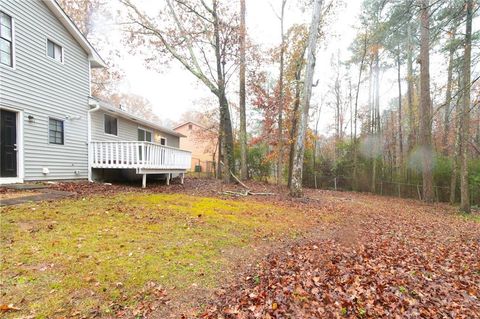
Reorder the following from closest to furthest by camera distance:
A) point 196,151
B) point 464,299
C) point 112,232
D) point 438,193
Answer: point 464,299
point 112,232
point 438,193
point 196,151

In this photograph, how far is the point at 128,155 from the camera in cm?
1005

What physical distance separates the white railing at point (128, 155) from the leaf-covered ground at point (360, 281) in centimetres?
749

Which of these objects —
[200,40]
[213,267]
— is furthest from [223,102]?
→ [213,267]

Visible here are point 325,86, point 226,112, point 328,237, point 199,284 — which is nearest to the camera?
point 199,284

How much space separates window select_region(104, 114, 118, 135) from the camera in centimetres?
1230

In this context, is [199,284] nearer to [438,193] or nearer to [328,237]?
[328,237]

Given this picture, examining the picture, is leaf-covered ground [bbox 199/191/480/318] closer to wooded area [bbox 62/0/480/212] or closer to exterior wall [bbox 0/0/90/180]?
wooded area [bbox 62/0/480/212]

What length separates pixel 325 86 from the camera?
81.7 feet

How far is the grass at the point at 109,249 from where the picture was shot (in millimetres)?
2551

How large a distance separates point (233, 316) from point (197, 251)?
147cm

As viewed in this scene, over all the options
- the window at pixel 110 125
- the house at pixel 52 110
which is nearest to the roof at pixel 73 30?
the house at pixel 52 110

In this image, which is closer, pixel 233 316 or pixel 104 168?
pixel 233 316

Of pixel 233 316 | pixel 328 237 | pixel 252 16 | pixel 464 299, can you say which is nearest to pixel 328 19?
pixel 252 16

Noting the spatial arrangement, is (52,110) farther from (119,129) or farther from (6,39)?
(119,129)
